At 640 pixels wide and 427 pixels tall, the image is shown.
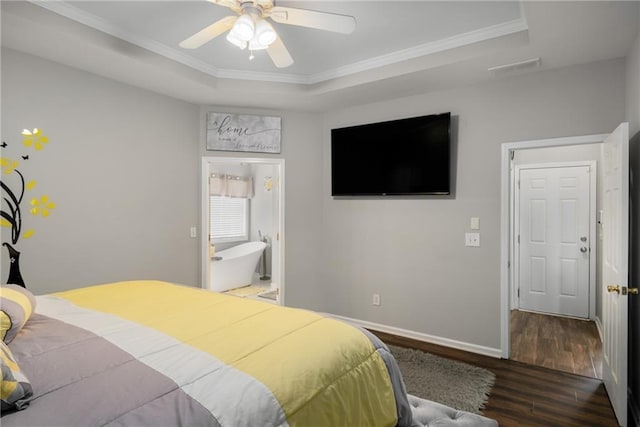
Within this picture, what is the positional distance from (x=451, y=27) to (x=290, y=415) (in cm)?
274

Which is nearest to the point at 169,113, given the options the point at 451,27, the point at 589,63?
the point at 451,27

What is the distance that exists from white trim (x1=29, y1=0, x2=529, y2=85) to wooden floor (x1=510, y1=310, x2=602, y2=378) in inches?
107

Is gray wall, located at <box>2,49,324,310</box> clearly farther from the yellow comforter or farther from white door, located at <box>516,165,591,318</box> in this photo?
white door, located at <box>516,165,591,318</box>

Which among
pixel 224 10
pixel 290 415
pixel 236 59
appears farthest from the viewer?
pixel 236 59

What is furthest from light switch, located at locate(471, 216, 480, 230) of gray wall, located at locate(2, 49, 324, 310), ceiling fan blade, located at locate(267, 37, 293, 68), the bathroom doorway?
the bathroom doorway

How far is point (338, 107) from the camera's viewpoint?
4066 mm

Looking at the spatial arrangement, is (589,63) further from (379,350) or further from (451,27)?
(379,350)

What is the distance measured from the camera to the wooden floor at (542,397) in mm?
2260

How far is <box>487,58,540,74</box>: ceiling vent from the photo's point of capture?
2.79 m

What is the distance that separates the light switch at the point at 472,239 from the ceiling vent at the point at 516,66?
1.42 meters

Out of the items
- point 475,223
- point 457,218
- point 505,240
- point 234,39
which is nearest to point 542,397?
point 505,240

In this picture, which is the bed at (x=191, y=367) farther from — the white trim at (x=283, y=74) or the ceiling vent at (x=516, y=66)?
the ceiling vent at (x=516, y=66)

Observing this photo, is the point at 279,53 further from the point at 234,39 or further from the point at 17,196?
the point at 17,196

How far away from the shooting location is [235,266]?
5816 millimetres
